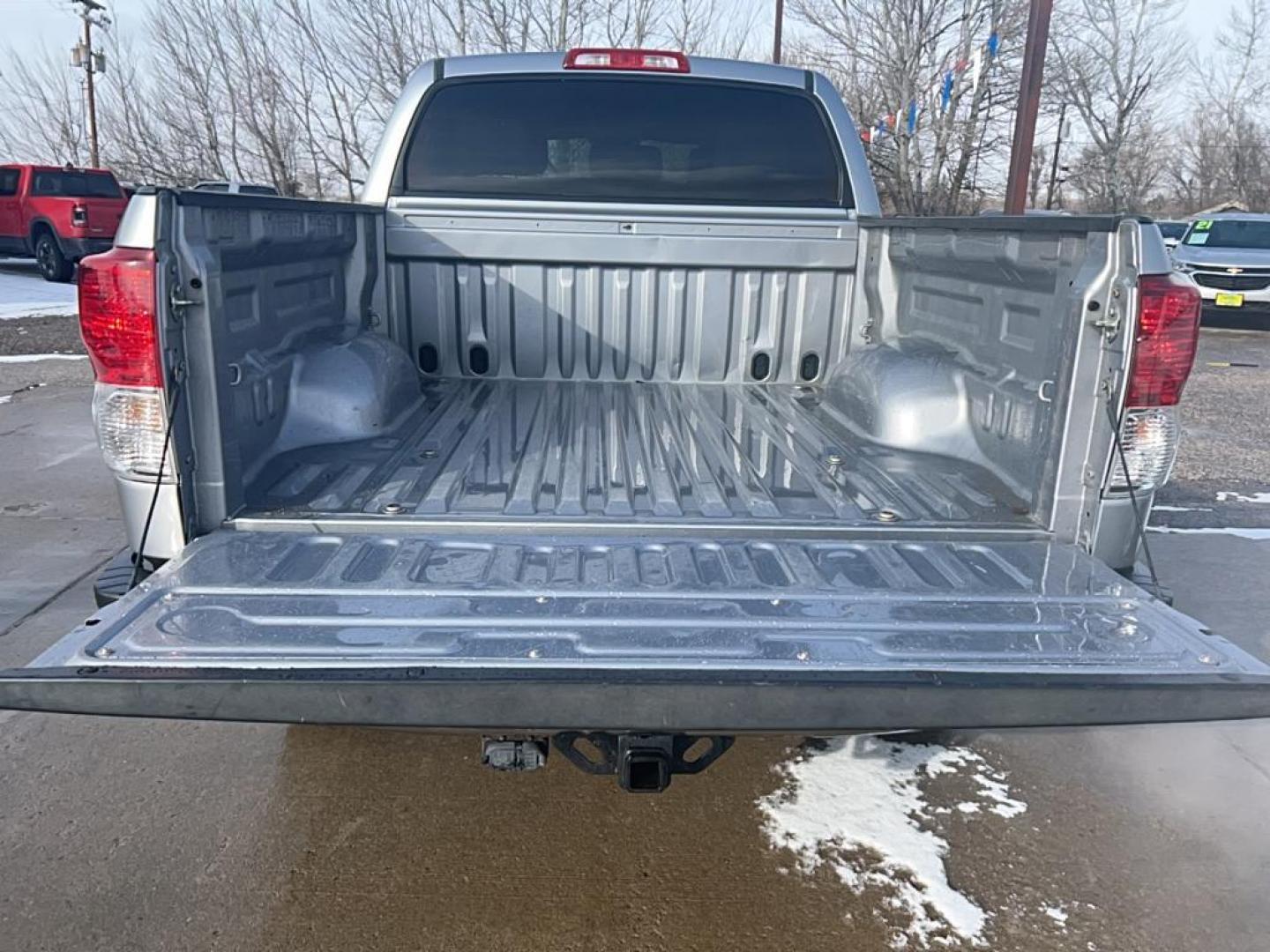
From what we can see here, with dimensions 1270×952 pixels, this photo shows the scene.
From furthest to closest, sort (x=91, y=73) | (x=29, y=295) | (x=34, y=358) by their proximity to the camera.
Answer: (x=91, y=73), (x=29, y=295), (x=34, y=358)

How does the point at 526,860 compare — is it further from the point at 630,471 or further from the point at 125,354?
the point at 125,354

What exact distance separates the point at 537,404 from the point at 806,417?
102 centimetres

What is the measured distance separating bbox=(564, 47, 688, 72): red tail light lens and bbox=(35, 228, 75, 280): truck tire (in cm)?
1690

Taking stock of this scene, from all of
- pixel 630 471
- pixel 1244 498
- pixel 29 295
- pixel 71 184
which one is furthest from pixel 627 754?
pixel 71 184

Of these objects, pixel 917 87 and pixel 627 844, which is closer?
pixel 627 844

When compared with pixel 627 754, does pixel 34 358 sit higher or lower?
lower

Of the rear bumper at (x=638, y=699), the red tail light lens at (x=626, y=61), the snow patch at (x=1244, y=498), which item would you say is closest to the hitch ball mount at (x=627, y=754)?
the rear bumper at (x=638, y=699)

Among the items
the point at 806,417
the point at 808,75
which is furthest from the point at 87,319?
the point at 808,75

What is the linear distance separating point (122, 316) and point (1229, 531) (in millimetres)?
5686

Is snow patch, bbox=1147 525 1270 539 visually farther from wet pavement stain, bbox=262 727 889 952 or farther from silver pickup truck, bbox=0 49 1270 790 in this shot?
wet pavement stain, bbox=262 727 889 952

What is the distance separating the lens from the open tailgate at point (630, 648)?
1.81 m

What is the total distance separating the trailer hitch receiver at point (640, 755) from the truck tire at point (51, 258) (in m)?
19.0

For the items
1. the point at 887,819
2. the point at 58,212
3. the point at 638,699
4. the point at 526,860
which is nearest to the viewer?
the point at 638,699

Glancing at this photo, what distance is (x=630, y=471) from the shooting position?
118 inches
